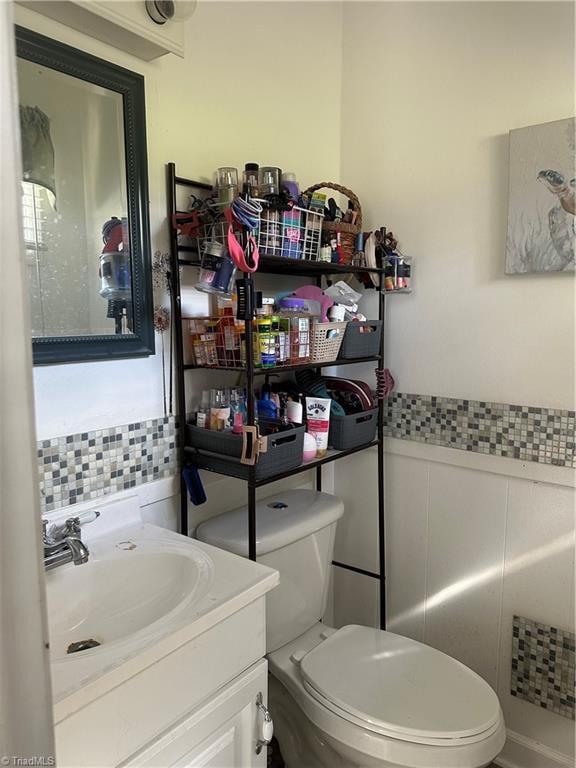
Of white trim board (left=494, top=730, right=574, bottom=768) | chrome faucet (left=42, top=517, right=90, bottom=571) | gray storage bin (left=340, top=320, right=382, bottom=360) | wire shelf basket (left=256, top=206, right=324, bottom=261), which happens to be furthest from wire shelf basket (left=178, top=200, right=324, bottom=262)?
white trim board (left=494, top=730, right=574, bottom=768)

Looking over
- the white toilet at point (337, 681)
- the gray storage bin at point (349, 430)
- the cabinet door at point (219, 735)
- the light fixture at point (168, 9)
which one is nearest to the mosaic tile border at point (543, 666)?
the white toilet at point (337, 681)

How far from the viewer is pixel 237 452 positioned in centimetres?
128

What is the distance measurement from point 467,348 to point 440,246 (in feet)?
1.06

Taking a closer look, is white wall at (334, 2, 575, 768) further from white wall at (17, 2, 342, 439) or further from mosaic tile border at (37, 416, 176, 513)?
mosaic tile border at (37, 416, 176, 513)

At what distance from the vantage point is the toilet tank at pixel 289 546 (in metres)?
1.38

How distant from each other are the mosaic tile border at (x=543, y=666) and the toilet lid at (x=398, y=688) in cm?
29

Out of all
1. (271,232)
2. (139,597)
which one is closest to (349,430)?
(271,232)

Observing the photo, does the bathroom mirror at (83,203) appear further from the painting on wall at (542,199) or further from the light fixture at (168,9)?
the painting on wall at (542,199)

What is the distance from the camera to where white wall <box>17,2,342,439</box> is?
116cm

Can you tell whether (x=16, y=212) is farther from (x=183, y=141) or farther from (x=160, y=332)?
(x=183, y=141)

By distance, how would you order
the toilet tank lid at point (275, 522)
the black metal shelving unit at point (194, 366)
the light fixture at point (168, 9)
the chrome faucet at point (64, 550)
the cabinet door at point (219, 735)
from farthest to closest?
1. the toilet tank lid at point (275, 522)
2. the black metal shelving unit at point (194, 366)
3. the light fixture at point (168, 9)
4. the chrome faucet at point (64, 550)
5. the cabinet door at point (219, 735)

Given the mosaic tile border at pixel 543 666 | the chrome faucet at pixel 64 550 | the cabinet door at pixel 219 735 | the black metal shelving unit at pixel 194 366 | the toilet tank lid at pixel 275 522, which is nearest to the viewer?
the cabinet door at pixel 219 735

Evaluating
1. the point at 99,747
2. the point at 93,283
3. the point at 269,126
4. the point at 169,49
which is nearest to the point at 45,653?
the point at 99,747

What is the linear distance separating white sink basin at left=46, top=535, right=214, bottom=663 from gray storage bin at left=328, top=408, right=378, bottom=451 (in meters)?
0.57
